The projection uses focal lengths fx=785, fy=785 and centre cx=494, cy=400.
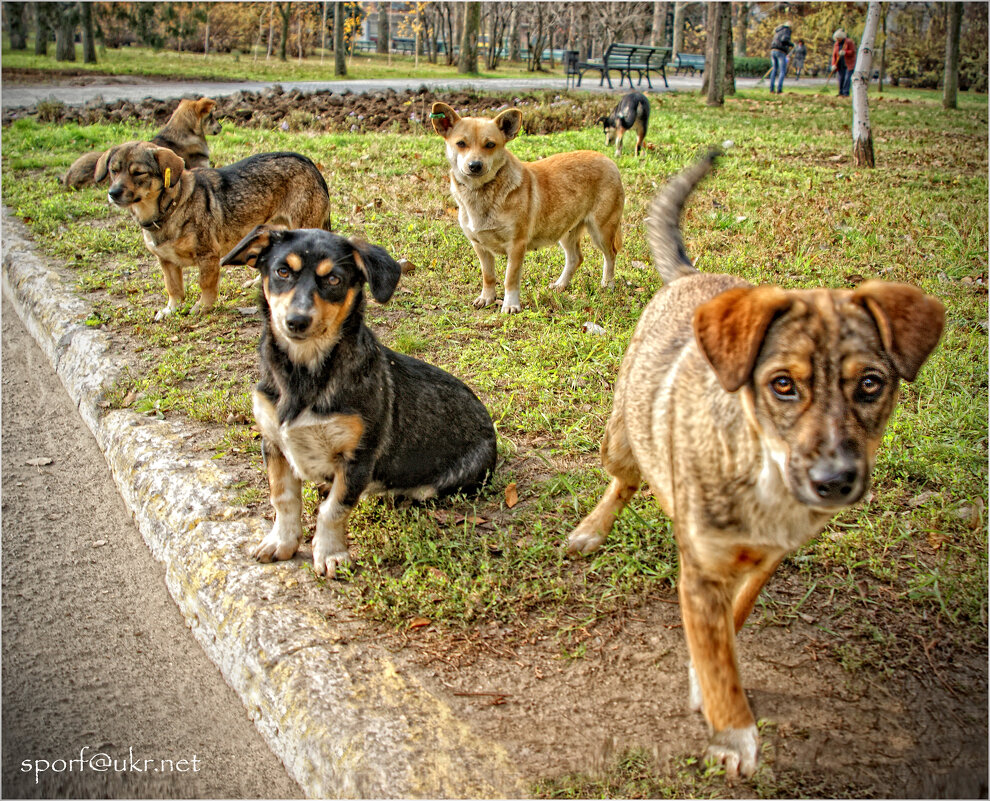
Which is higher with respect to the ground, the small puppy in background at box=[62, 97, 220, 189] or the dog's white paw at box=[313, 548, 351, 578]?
the small puppy in background at box=[62, 97, 220, 189]

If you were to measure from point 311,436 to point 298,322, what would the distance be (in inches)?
21.0

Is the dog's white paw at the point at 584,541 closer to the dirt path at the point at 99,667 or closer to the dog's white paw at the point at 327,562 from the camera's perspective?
the dog's white paw at the point at 327,562

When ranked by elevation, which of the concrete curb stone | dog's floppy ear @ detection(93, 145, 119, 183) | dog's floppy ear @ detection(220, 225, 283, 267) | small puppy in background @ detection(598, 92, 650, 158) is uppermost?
small puppy in background @ detection(598, 92, 650, 158)

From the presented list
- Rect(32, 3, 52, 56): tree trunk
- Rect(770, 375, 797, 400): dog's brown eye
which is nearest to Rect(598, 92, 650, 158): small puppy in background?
Rect(770, 375, 797, 400): dog's brown eye

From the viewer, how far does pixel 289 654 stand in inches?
127

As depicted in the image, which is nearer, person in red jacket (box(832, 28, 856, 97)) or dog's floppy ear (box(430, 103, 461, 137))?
dog's floppy ear (box(430, 103, 461, 137))

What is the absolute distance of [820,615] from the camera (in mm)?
3508

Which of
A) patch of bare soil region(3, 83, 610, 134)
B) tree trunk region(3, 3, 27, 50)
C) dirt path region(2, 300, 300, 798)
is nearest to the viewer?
dirt path region(2, 300, 300, 798)

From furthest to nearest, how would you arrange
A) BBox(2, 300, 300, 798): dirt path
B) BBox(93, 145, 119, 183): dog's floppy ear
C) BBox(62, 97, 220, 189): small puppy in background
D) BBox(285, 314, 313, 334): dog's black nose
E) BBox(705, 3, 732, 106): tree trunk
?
BBox(705, 3, 732, 106): tree trunk → BBox(62, 97, 220, 189): small puppy in background → BBox(93, 145, 119, 183): dog's floppy ear → BBox(285, 314, 313, 334): dog's black nose → BBox(2, 300, 300, 798): dirt path

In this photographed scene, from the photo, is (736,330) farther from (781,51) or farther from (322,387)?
(781,51)

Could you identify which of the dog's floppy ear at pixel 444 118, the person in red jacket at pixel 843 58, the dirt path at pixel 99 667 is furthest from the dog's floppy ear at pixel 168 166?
the person in red jacket at pixel 843 58

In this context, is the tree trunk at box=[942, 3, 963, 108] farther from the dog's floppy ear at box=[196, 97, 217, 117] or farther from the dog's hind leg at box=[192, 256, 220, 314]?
the dog's hind leg at box=[192, 256, 220, 314]

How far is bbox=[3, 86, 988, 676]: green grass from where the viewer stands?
366 cm

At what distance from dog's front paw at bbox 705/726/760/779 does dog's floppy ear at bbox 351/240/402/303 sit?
235 cm
